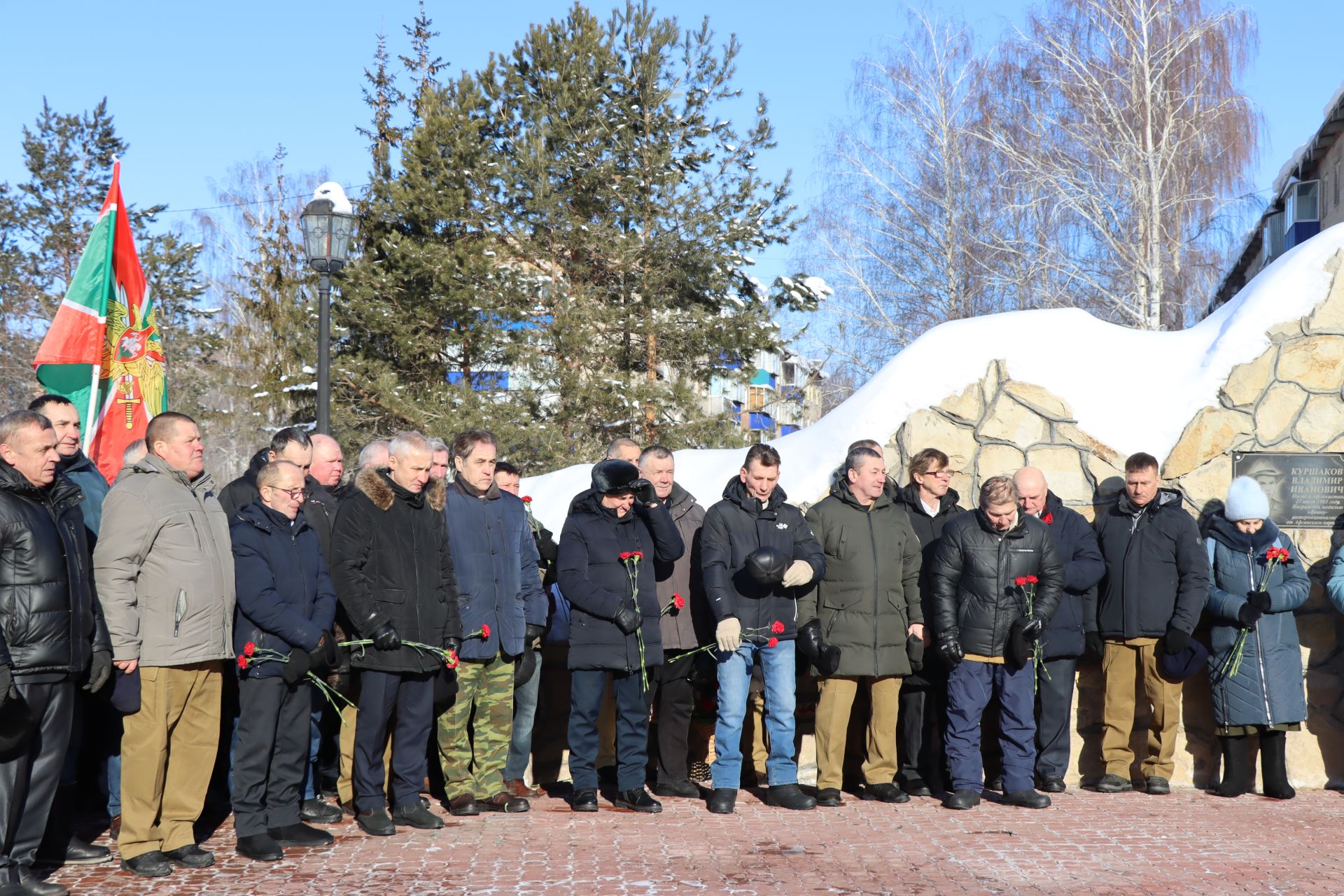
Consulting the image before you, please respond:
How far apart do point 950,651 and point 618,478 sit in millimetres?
1865

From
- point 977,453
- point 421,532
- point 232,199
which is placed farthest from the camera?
point 232,199

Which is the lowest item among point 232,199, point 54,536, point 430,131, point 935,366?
point 54,536

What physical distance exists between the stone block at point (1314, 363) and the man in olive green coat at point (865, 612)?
265cm

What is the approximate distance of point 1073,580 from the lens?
6.38 meters

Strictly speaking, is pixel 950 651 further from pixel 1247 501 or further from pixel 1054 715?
pixel 1247 501

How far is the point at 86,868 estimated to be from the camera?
192 inches

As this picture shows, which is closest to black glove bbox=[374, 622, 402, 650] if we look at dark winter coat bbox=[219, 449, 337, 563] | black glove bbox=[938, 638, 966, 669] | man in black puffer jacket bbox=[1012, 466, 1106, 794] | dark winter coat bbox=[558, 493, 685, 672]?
dark winter coat bbox=[219, 449, 337, 563]

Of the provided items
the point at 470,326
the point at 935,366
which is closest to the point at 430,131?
the point at 470,326

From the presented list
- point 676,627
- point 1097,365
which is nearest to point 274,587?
point 676,627

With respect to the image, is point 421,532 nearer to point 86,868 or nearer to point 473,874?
point 473,874

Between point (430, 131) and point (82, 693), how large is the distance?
12.4 meters

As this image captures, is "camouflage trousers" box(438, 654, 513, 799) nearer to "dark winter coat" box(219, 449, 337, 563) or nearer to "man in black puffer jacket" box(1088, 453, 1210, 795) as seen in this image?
"dark winter coat" box(219, 449, 337, 563)

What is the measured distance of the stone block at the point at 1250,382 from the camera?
713 cm

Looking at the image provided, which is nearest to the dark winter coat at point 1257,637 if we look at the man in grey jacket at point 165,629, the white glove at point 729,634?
the white glove at point 729,634
